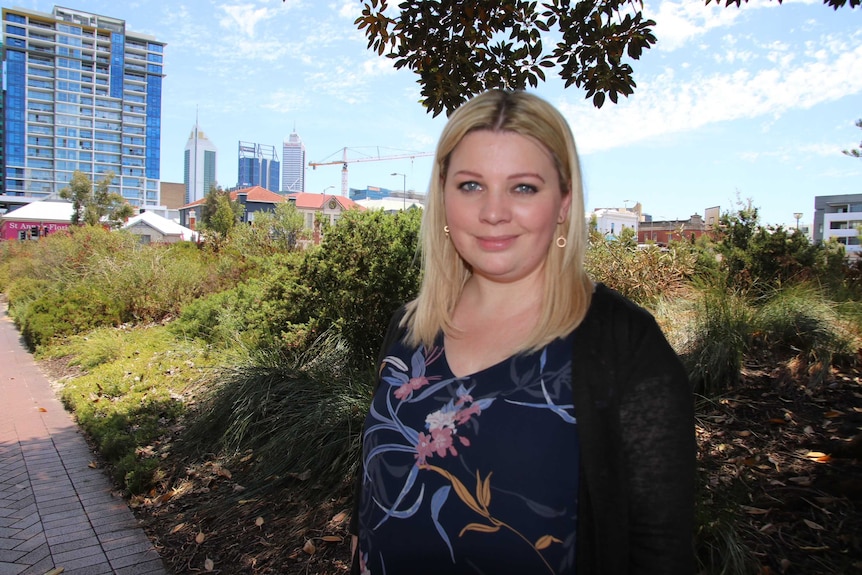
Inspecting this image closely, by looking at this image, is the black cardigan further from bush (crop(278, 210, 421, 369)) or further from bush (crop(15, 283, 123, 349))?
bush (crop(15, 283, 123, 349))

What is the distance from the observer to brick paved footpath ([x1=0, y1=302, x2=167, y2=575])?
12.4ft

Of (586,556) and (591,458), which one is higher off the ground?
(591,458)

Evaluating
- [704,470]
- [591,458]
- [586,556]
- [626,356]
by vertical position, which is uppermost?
[626,356]

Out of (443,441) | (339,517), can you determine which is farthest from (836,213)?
(443,441)

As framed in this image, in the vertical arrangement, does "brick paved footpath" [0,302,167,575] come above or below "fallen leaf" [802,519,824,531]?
below

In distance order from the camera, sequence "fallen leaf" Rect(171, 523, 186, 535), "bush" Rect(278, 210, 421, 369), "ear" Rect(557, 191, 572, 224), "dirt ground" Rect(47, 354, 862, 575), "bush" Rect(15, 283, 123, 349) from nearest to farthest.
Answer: "ear" Rect(557, 191, 572, 224) → "dirt ground" Rect(47, 354, 862, 575) → "fallen leaf" Rect(171, 523, 186, 535) → "bush" Rect(278, 210, 421, 369) → "bush" Rect(15, 283, 123, 349)

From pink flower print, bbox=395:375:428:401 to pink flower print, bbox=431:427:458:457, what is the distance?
0.16 m

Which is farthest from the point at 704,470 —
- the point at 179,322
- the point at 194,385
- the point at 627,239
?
the point at 179,322

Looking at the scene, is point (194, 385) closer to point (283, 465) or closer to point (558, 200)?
point (283, 465)

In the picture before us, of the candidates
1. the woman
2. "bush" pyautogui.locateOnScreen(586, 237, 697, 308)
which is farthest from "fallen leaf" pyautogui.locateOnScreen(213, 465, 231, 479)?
"bush" pyautogui.locateOnScreen(586, 237, 697, 308)

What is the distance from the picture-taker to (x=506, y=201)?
1.50 m

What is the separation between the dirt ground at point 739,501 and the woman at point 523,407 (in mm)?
1720

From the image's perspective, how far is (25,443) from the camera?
241 inches

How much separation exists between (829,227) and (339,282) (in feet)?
356
